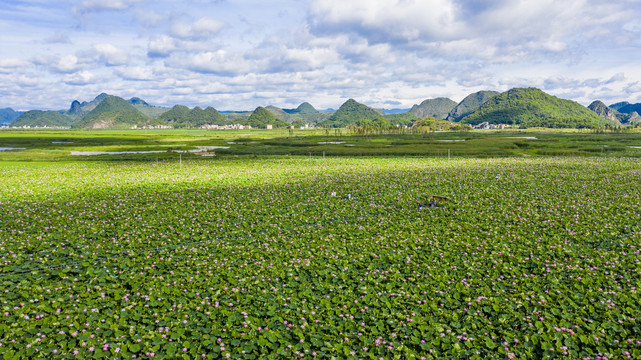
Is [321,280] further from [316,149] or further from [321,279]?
[316,149]

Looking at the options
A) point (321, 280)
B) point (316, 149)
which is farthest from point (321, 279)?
point (316, 149)

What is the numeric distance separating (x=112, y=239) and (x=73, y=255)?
6.29 feet

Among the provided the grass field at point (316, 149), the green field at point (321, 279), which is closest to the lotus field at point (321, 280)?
the green field at point (321, 279)

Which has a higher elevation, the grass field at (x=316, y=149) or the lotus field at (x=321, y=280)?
the grass field at (x=316, y=149)

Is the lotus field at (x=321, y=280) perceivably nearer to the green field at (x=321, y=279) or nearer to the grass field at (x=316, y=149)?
the green field at (x=321, y=279)

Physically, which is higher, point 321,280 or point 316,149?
point 316,149

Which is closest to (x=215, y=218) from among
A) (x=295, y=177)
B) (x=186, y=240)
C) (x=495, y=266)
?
(x=186, y=240)

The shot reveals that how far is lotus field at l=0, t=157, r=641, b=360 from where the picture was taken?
812 cm

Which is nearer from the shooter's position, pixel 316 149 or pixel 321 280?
pixel 321 280

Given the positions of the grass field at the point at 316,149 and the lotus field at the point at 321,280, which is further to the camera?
the grass field at the point at 316,149

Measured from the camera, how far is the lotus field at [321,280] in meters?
8.12

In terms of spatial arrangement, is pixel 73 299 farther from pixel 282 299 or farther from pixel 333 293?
pixel 333 293

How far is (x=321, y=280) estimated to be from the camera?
11.6 meters

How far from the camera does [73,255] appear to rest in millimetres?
13430
